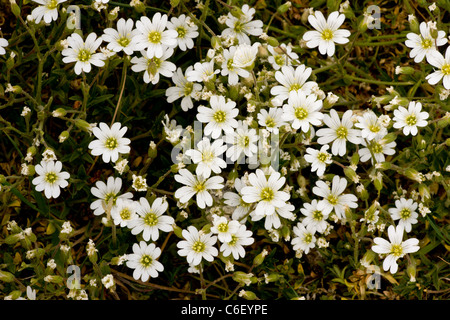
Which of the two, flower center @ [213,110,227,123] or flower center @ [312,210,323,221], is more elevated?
flower center @ [213,110,227,123]

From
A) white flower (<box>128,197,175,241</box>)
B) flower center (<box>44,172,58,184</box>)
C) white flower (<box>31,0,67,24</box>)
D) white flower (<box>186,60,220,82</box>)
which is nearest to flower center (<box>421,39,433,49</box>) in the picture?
white flower (<box>186,60,220,82</box>)

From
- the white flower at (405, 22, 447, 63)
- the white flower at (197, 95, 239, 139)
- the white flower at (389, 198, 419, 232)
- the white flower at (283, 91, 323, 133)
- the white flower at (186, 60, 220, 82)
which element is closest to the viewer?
the white flower at (283, 91, 323, 133)

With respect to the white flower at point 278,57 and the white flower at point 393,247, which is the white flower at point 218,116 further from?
the white flower at point 393,247

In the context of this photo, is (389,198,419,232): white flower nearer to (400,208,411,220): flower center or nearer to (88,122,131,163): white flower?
(400,208,411,220): flower center

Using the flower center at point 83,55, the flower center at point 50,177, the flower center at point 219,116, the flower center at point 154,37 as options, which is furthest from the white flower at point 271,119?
the flower center at point 50,177

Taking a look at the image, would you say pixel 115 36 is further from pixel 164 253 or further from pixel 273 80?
pixel 164 253

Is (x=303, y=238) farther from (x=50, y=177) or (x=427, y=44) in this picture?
(x=50, y=177)
